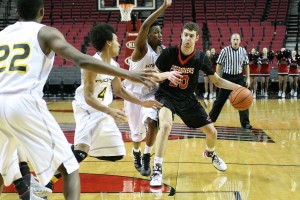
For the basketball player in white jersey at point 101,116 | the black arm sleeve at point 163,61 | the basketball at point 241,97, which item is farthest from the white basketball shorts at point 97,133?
the basketball at point 241,97

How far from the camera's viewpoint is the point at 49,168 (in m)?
2.91

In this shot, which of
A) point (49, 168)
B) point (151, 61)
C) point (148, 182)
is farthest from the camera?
point (151, 61)

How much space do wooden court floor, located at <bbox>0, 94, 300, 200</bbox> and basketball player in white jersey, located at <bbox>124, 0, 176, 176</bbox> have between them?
0.22m

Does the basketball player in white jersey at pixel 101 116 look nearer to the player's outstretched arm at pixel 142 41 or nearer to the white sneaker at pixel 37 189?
the white sneaker at pixel 37 189

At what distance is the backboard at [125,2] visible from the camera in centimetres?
1206

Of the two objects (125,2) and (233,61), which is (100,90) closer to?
(233,61)

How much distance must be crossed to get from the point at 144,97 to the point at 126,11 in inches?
253

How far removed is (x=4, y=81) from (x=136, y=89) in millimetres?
2851

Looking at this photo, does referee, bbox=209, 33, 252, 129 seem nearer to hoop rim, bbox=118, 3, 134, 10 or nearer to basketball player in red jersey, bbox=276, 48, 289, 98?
hoop rim, bbox=118, 3, 134, 10

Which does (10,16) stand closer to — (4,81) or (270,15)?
(270,15)

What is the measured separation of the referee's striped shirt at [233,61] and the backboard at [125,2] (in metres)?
3.59

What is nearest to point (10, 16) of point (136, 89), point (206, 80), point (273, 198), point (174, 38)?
point (174, 38)

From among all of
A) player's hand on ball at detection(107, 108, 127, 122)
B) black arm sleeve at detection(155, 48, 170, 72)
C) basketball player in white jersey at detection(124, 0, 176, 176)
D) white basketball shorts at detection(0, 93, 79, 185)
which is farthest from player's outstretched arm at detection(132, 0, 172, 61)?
white basketball shorts at detection(0, 93, 79, 185)

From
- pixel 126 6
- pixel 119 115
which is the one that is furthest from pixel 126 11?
pixel 119 115
